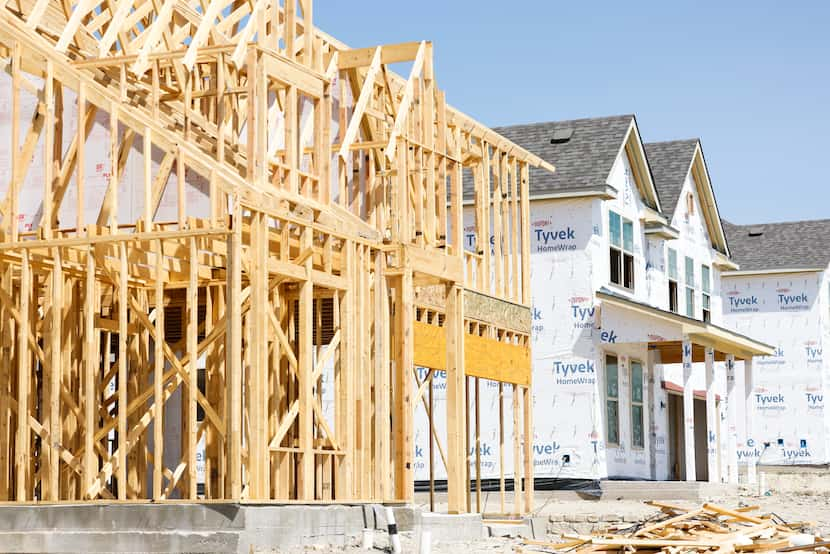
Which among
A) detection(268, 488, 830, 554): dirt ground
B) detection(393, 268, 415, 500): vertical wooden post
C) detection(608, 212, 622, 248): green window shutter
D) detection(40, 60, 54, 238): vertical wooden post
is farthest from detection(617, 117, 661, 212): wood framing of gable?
detection(40, 60, 54, 238): vertical wooden post

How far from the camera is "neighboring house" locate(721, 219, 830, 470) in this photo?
46.6 m

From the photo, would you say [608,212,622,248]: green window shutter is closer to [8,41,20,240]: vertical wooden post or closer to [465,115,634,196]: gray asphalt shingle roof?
[465,115,634,196]: gray asphalt shingle roof

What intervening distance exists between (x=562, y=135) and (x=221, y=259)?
16.6m

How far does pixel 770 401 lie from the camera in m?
47.2

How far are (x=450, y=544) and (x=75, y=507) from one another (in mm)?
5243

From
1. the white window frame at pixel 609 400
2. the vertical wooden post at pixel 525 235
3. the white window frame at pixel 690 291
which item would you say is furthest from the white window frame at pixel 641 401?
the vertical wooden post at pixel 525 235

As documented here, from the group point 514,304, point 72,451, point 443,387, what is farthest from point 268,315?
point 443,387

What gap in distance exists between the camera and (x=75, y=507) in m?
16.0

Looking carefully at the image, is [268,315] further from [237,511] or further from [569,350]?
[569,350]

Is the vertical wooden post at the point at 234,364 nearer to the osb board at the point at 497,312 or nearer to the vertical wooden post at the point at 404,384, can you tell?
the vertical wooden post at the point at 404,384

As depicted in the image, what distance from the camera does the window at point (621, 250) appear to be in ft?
107

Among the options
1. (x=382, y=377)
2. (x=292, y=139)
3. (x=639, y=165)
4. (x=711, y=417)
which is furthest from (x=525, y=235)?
(x=292, y=139)

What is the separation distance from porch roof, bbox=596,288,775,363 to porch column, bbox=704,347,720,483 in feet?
1.48

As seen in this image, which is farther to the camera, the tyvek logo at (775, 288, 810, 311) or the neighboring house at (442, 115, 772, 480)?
the tyvek logo at (775, 288, 810, 311)
